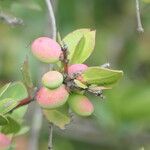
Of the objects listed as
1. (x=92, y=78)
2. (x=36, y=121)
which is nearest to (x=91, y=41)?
(x=92, y=78)

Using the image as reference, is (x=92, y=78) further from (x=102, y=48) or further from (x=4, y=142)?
(x=102, y=48)

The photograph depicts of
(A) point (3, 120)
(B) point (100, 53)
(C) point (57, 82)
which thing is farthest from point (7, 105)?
(B) point (100, 53)

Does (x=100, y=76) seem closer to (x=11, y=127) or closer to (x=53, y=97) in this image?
(x=53, y=97)

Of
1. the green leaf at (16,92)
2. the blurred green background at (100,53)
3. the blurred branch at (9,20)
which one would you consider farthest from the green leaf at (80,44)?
the blurred green background at (100,53)

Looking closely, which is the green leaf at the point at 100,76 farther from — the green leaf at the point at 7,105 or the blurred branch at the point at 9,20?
the blurred branch at the point at 9,20

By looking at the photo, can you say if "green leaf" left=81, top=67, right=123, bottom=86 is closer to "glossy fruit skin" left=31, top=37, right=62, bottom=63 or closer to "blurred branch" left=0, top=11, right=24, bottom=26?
"glossy fruit skin" left=31, top=37, right=62, bottom=63
